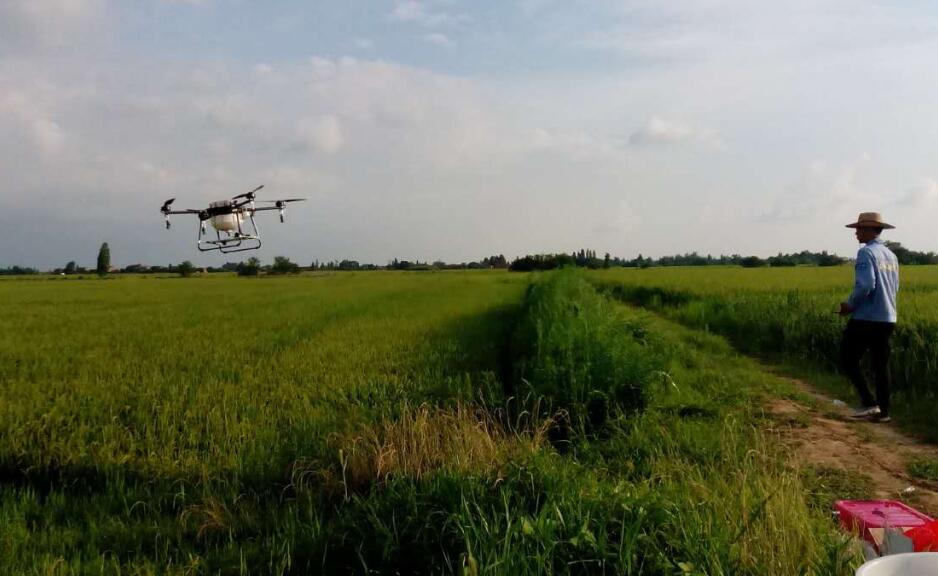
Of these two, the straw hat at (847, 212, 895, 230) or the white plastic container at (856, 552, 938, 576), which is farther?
the straw hat at (847, 212, 895, 230)

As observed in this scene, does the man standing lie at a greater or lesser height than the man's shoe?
greater

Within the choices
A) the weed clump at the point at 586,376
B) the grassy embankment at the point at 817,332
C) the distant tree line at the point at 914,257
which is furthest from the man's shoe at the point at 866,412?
the distant tree line at the point at 914,257

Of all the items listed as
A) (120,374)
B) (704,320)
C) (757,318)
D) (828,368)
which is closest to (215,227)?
(120,374)

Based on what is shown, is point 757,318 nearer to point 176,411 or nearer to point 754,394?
point 754,394

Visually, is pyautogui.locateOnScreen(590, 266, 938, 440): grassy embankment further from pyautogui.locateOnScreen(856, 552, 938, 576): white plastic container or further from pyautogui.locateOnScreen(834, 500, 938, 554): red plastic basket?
pyautogui.locateOnScreen(856, 552, 938, 576): white plastic container

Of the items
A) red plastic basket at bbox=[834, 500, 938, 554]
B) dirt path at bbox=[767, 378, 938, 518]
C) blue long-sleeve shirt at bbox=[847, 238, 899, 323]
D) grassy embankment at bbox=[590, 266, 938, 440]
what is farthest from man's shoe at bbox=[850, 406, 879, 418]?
red plastic basket at bbox=[834, 500, 938, 554]

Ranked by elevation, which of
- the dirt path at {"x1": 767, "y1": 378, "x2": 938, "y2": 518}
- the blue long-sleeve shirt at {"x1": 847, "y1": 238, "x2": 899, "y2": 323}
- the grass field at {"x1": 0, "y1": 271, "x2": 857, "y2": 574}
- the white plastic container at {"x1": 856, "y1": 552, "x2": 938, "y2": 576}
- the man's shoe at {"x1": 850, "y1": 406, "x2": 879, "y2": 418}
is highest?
the blue long-sleeve shirt at {"x1": 847, "y1": 238, "x2": 899, "y2": 323}
